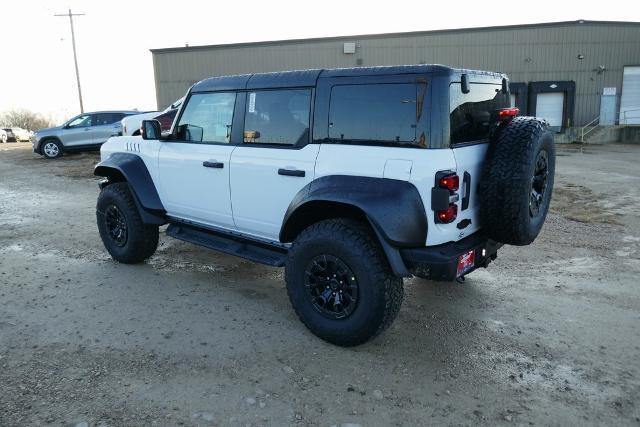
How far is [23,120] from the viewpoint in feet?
219

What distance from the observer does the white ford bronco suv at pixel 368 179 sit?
322 cm

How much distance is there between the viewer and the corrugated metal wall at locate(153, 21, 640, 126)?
26547 mm

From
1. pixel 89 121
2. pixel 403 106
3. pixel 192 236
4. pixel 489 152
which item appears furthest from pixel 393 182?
pixel 89 121

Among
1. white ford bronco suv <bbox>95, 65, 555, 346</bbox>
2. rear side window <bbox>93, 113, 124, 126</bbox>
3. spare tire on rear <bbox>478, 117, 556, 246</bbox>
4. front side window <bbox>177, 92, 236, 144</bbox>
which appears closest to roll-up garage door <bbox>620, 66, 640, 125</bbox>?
rear side window <bbox>93, 113, 124, 126</bbox>

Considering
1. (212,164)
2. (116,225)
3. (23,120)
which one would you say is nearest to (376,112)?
(212,164)

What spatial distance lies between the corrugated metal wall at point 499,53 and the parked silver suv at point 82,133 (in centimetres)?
1168

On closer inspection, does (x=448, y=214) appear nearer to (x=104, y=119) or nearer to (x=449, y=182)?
(x=449, y=182)

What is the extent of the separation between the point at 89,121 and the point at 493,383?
17419mm

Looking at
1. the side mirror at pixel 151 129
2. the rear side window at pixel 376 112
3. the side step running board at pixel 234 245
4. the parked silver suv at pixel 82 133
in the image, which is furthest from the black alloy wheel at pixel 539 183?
the parked silver suv at pixel 82 133

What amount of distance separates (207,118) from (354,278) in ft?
7.47

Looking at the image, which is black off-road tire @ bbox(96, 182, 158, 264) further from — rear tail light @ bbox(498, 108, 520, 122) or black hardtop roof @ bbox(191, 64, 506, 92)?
rear tail light @ bbox(498, 108, 520, 122)

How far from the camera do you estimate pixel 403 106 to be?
3.33 m

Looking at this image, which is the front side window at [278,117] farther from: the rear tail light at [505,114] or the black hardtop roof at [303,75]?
the rear tail light at [505,114]

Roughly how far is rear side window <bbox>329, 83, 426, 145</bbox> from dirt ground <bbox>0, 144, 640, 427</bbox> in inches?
61.7
